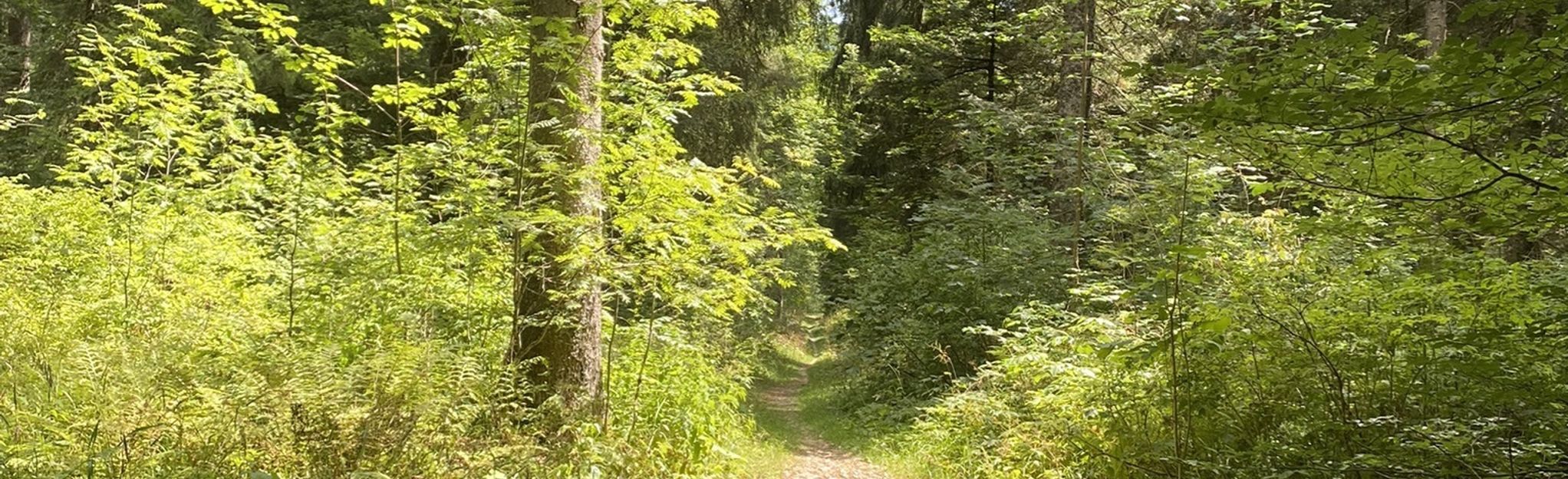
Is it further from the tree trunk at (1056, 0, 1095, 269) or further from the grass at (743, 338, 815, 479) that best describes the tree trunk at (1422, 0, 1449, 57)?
the grass at (743, 338, 815, 479)

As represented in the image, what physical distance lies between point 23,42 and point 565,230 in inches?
690

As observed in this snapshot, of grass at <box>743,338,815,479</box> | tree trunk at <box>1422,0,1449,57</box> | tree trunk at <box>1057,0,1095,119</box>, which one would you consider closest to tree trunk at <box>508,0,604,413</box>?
grass at <box>743,338,815,479</box>

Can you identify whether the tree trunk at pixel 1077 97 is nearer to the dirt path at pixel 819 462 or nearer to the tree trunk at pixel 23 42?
the dirt path at pixel 819 462

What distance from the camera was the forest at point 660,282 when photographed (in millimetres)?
3773

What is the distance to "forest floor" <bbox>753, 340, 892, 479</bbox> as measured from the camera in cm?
866

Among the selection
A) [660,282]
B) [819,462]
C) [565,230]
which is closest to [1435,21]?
[819,462]

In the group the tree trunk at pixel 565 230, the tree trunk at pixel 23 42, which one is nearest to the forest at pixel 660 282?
the tree trunk at pixel 565 230

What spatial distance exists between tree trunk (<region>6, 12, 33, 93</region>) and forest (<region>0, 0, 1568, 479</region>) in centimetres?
501

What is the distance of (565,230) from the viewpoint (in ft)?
18.1

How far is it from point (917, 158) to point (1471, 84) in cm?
1394

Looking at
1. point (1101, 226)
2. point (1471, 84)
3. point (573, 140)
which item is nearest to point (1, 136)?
point (573, 140)

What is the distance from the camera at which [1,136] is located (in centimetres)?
1349

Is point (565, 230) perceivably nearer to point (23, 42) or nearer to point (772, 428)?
point (772, 428)

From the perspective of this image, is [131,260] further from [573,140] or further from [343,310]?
[573,140]
